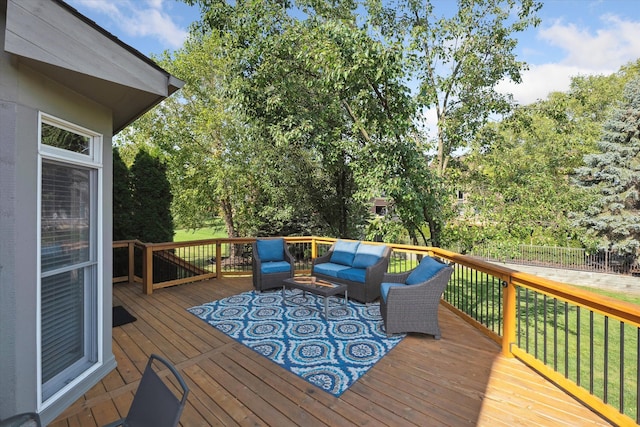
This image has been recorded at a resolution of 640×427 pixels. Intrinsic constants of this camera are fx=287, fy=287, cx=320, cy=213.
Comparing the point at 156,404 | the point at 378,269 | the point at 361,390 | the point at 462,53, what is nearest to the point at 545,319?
the point at 361,390

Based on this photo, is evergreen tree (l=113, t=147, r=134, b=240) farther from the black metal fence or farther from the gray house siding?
the black metal fence

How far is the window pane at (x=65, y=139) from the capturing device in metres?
2.15

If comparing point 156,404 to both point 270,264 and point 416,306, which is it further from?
point 270,264

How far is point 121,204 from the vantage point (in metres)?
7.53

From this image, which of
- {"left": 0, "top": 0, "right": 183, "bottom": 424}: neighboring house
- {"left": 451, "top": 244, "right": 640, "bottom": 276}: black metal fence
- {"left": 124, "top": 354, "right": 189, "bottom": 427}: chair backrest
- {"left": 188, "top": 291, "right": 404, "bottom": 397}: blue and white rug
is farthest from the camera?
{"left": 451, "top": 244, "right": 640, "bottom": 276}: black metal fence

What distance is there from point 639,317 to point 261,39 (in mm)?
7164

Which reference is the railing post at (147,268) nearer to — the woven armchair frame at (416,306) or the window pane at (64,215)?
the window pane at (64,215)

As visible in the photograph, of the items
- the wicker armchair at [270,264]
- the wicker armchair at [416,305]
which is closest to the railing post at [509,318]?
the wicker armchair at [416,305]

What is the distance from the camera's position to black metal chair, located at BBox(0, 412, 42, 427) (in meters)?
1.29

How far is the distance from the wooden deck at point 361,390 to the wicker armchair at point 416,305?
0.17 metres

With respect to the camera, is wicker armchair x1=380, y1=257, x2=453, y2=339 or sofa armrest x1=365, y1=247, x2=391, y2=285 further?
sofa armrest x1=365, y1=247, x2=391, y2=285

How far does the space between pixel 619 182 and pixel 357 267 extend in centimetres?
1319

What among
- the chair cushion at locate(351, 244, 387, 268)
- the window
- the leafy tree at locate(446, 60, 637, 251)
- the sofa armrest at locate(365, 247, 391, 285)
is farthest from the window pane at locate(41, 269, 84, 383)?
the leafy tree at locate(446, 60, 637, 251)

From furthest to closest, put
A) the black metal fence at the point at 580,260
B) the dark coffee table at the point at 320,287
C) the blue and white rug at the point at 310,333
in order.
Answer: the black metal fence at the point at 580,260 < the dark coffee table at the point at 320,287 < the blue and white rug at the point at 310,333
